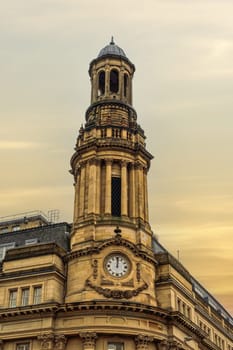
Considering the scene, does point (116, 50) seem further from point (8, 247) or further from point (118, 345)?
point (118, 345)

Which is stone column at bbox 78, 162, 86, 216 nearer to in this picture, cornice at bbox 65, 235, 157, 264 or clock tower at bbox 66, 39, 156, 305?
clock tower at bbox 66, 39, 156, 305

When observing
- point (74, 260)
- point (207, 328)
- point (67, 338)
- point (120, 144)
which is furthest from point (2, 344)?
point (207, 328)

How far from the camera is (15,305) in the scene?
206 ft

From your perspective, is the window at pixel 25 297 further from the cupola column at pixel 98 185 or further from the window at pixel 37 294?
the cupola column at pixel 98 185

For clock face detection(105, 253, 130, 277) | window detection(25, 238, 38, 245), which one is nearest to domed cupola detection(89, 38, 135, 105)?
window detection(25, 238, 38, 245)

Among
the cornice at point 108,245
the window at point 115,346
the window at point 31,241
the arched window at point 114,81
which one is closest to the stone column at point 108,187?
the cornice at point 108,245

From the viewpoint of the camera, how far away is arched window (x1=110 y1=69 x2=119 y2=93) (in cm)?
7794

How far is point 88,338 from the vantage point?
57688 mm

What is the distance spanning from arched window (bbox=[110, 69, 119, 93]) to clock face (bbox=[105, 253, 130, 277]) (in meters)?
25.2

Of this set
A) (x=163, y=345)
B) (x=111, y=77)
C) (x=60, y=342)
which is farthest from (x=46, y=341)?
(x=111, y=77)

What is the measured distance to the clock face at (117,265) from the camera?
2458 inches

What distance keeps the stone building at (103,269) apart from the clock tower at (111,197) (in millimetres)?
119

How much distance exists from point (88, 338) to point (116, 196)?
1811 cm

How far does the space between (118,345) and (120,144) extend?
2420 centimetres
